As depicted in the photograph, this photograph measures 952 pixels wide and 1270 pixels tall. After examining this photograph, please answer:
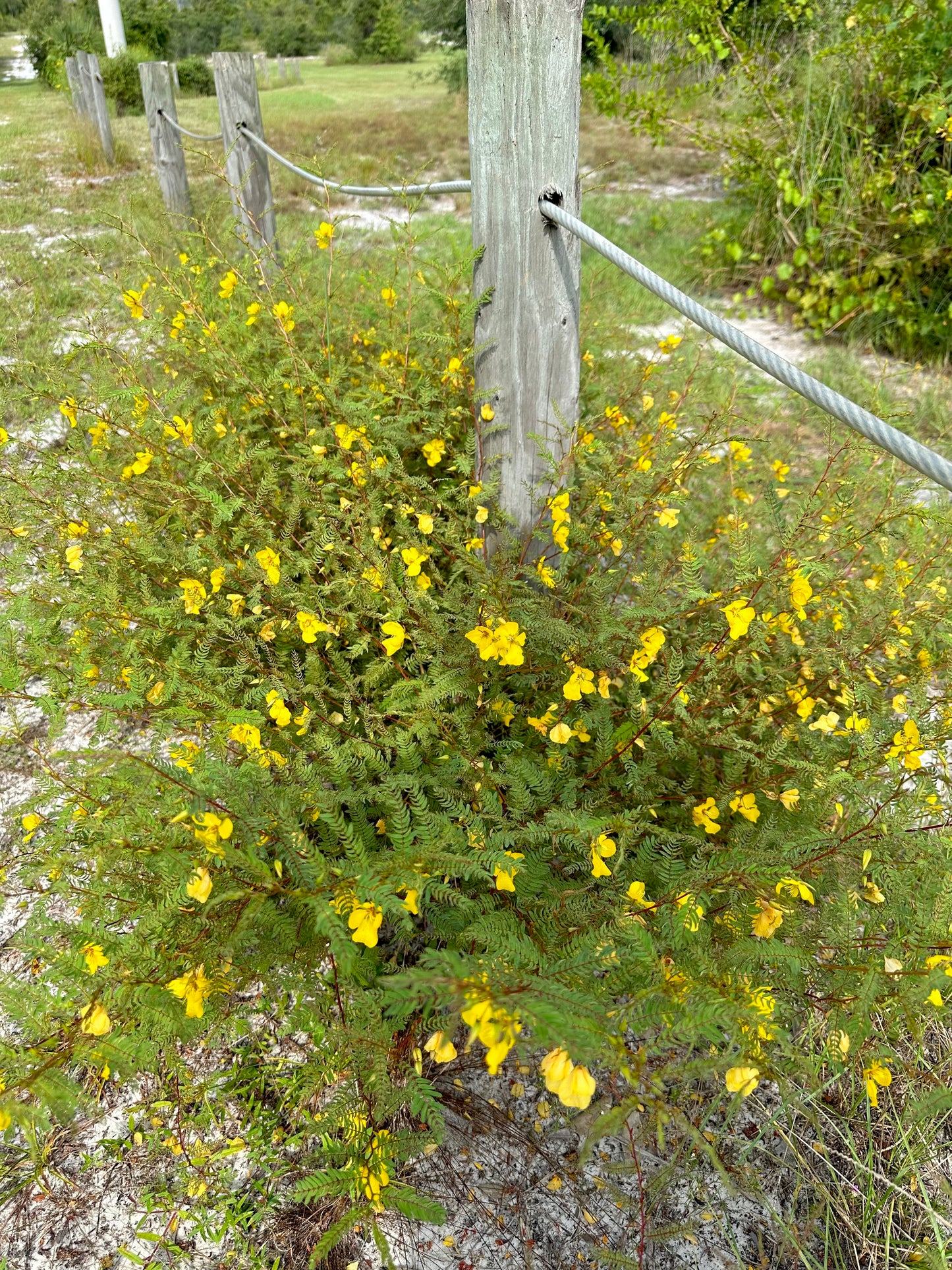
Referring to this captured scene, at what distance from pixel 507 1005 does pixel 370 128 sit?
1383 centimetres

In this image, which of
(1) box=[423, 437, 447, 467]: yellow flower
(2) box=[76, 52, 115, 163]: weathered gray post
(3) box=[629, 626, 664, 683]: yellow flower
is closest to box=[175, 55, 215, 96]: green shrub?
(2) box=[76, 52, 115, 163]: weathered gray post

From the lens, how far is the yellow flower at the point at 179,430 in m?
1.98

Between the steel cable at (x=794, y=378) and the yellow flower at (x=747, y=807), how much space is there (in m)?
0.69

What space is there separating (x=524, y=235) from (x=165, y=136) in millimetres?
4294

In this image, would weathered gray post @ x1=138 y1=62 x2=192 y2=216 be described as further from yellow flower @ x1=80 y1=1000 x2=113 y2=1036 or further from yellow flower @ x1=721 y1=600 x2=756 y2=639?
yellow flower @ x1=80 y1=1000 x2=113 y2=1036

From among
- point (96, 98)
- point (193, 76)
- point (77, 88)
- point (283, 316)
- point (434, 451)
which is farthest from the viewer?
point (193, 76)

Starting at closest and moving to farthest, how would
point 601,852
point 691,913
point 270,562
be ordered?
point 691,913, point 601,852, point 270,562

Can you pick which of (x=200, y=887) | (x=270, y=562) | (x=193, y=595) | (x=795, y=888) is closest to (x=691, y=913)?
(x=795, y=888)

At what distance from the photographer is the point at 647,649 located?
148cm

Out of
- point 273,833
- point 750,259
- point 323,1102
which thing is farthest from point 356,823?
point 750,259

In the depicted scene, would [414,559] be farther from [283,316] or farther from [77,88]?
[77,88]

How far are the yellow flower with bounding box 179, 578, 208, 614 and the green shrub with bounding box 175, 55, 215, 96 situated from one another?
23590 mm

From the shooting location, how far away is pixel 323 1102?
4.81 feet

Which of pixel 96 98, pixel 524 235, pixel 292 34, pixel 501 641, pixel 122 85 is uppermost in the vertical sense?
pixel 292 34
